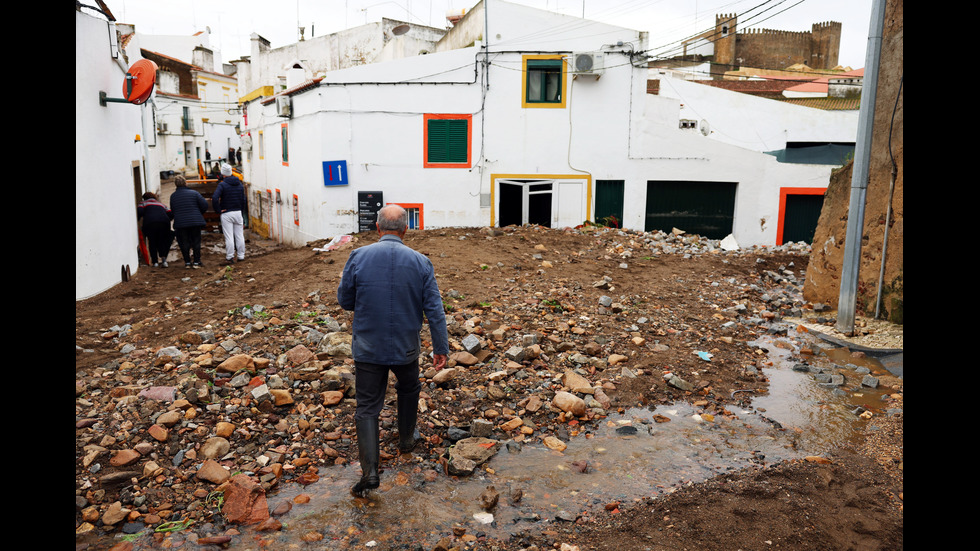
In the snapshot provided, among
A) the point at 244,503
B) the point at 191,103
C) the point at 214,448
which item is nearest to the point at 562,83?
the point at 214,448

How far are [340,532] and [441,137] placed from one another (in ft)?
48.0

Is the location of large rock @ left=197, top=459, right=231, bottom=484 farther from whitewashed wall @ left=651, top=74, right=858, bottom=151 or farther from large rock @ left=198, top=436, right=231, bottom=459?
whitewashed wall @ left=651, top=74, right=858, bottom=151

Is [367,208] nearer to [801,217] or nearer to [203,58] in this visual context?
[801,217]

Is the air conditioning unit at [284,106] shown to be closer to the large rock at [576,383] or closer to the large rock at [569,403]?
the large rock at [576,383]

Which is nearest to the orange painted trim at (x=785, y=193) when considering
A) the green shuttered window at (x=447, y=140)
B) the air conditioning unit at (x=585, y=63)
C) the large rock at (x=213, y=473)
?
the air conditioning unit at (x=585, y=63)

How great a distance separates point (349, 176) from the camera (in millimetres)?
17234

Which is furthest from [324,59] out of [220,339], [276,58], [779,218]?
[220,339]

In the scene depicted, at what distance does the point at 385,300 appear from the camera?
4180 millimetres

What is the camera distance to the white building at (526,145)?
16906 mm

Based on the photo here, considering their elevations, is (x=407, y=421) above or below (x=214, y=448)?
above

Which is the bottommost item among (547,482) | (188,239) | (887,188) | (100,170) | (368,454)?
(547,482)

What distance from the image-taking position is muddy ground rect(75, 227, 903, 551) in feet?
12.0

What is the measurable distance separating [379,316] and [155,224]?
9.85 meters
